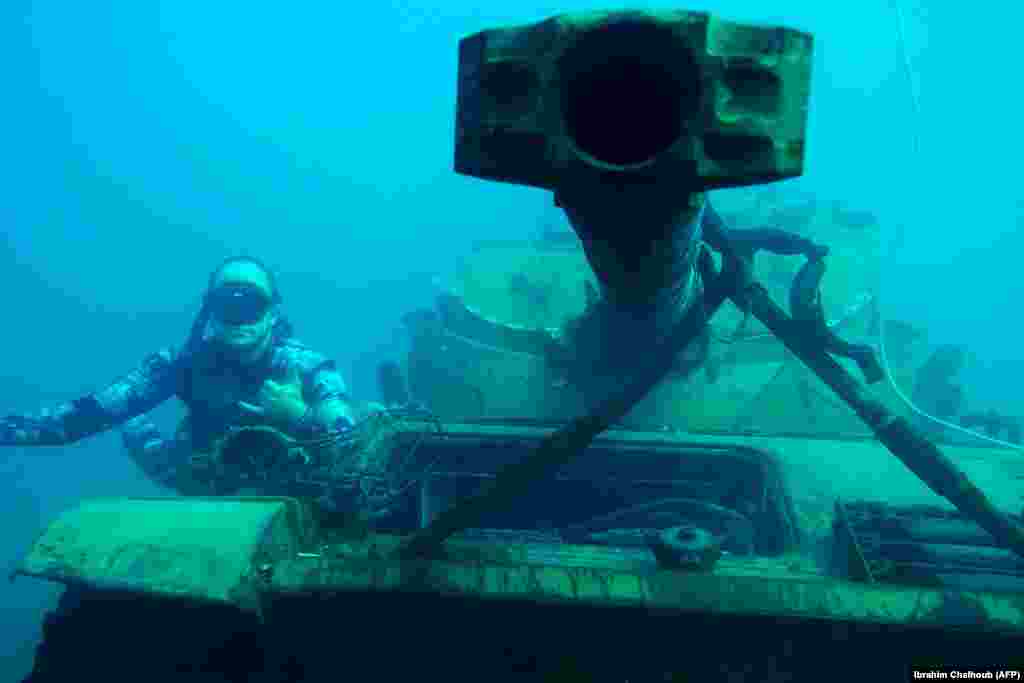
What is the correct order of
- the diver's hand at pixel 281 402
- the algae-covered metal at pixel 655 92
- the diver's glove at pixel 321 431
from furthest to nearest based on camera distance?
1. the diver's hand at pixel 281 402
2. the diver's glove at pixel 321 431
3. the algae-covered metal at pixel 655 92

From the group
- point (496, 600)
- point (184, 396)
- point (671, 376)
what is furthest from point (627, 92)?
point (184, 396)

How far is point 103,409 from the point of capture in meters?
5.34

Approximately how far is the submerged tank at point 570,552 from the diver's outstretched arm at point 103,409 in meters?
2.38

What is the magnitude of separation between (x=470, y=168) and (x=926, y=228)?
140ft

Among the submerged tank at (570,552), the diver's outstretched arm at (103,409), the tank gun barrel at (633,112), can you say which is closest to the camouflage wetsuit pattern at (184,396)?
the diver's outstretched arm at (103,409)

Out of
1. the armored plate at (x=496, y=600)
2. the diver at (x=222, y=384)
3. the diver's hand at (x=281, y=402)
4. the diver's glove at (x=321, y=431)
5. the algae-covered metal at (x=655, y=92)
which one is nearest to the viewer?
the algae-covered metal at (x=655, y=92)

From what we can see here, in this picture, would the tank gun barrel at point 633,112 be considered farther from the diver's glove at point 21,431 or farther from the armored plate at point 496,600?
the diver's glove at point 21,431

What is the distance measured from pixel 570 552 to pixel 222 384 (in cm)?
347

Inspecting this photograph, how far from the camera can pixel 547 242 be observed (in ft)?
22.3

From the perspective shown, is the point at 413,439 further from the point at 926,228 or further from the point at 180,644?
the point at 926,228

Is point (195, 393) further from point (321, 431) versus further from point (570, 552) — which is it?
point (570, 552)

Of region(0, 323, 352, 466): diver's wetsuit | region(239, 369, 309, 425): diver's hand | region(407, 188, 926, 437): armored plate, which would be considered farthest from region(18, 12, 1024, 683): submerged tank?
region(0, 323, 352, 466): diver's wetsuit

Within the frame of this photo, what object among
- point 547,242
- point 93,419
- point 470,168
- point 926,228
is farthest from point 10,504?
point 926,228

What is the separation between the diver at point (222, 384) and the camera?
16.3ft
